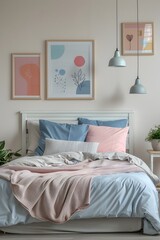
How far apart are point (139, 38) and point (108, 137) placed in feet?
4.53

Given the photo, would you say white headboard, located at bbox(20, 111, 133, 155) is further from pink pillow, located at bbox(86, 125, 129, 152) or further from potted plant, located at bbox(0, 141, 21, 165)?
potted plant, located at bbox(0, 141, 21, 165)

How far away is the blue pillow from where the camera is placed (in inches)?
211

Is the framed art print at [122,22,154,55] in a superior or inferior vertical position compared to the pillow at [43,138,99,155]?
superior

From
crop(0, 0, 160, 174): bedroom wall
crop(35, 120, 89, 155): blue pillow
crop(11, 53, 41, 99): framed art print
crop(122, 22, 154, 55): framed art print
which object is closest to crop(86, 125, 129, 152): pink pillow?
crop(35, 120, 89, 155): blue pillow

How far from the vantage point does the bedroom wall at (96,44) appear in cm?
574

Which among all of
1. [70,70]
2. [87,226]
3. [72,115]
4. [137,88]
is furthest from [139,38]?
[87,226]

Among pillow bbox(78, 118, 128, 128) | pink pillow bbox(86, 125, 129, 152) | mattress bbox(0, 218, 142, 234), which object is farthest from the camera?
pillow bbox(78, 118, 128, 128)

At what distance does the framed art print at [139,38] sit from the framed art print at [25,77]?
1145 mm

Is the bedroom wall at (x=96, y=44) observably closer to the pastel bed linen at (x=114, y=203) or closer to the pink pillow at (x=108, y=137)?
the pink pillow at (x=108, y=137)

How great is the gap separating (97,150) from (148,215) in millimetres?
1679

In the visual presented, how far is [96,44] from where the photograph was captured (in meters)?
5.75

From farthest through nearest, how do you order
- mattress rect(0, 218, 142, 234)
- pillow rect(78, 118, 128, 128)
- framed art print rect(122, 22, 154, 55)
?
framed art print rect(122, 22, 154, 55)
pillow rect(78, 118, 128, 128)
mattress rect(0, 218, 142, 234)

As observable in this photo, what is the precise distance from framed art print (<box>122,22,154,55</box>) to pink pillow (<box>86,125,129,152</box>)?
41.6 inches

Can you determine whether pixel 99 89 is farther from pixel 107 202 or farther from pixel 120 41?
pixel 107 202
